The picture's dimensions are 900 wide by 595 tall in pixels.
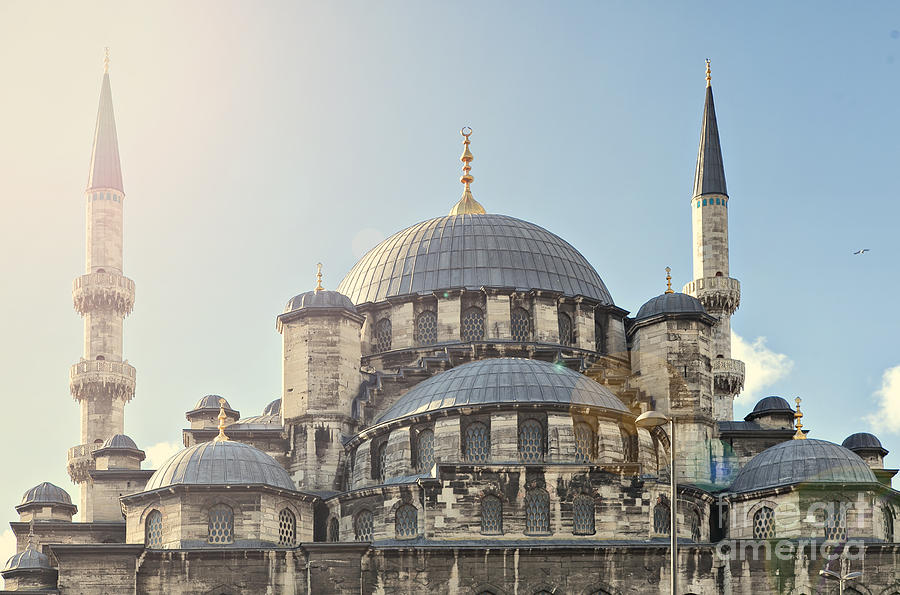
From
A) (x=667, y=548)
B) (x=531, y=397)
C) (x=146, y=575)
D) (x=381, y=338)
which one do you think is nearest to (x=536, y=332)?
(x=381, y=338)

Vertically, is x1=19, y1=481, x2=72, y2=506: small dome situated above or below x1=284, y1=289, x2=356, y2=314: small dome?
below

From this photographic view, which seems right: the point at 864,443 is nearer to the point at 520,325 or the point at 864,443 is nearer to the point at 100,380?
the point at 520,325

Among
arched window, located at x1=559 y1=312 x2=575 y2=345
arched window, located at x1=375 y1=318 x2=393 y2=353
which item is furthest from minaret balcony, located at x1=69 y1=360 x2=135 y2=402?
arched window, located at x1=559 y1=312 x2=575 y2=345

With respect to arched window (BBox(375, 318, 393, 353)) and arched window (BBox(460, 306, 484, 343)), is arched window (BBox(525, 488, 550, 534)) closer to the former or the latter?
arched window (BBox(460, 306, 484, 343))

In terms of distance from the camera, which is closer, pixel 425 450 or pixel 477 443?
pixel 477 443

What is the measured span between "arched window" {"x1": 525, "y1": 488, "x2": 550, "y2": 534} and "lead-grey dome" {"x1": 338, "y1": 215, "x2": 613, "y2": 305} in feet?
31.4

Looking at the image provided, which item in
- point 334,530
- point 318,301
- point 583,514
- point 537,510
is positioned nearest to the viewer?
point 537,510

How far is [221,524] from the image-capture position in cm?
3150

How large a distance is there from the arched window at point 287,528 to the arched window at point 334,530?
3.49 feet

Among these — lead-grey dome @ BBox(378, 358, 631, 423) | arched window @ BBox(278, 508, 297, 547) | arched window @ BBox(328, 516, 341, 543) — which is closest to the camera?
arched window @ BBox(278, 508, 297, 547)

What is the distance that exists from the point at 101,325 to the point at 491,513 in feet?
60.3

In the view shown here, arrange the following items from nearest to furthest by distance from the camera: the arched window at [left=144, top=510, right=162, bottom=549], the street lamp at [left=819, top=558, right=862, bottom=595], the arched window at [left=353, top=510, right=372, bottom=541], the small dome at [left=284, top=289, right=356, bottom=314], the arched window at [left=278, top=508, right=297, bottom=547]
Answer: the street lamp at [left=819, top=558, right=862, bottom=595], the arched window at [left=144, top=510, right=162, bottom=549], the arched window at [left=278, top=508, right=297, bottom=547], the arched window at [left=353, top=510, right=372, bottom=541], the small dome at [left=284, top=289, right=356, bottom=314]

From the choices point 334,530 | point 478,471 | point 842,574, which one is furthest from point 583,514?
point 334,530

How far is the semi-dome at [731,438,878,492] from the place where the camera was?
108ft
